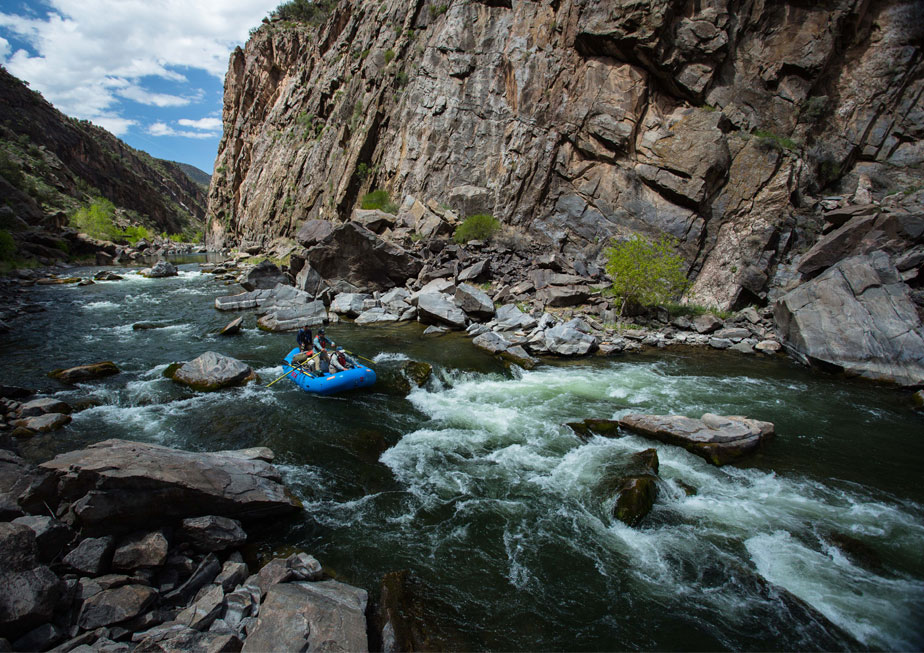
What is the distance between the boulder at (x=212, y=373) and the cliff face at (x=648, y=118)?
77.3 ft

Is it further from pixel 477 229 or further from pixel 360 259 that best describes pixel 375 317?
pixel 477 229

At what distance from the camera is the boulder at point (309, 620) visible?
4.04m

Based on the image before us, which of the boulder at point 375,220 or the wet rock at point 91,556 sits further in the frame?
the boulder at point 375,220

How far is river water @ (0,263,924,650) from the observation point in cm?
504

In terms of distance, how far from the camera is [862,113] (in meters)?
24.9

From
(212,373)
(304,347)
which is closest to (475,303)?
(304,347)

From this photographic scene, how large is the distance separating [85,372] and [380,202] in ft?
89.7

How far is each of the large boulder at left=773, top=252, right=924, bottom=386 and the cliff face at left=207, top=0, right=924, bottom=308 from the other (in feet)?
20.1

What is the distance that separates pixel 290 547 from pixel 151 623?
1784mm

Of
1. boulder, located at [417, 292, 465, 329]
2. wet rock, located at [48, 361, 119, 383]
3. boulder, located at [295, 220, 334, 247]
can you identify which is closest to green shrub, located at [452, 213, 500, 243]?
boulder, located at [295, 220, 334, 247]

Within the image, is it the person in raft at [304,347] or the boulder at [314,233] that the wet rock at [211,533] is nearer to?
the person in raft at [304,347]

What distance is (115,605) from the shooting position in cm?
423

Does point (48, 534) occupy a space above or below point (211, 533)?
above

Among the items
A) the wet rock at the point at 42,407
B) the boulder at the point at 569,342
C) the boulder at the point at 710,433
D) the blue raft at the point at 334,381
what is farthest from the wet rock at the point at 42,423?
the boulder at the point at 569,342
